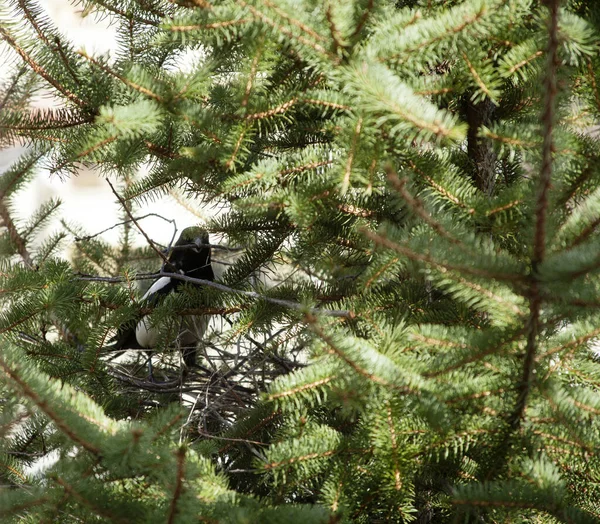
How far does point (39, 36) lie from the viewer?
862mm

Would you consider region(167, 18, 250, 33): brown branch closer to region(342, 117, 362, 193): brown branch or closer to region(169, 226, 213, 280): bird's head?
region(342, 117, 362, 193): brown branch

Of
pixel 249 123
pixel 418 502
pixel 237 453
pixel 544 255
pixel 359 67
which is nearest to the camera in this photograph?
pixel 544 255

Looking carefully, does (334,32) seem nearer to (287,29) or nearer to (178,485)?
(287,29)

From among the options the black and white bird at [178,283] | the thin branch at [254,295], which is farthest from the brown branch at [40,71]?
the black and white bird at [178,283]

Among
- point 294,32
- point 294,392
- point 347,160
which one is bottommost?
point 294,392

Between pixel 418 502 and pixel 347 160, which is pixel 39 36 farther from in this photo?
pixel 418 502

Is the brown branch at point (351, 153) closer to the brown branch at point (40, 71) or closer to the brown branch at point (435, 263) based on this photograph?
the brown branch at point (435, 263)

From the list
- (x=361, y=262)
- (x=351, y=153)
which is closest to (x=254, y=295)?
(x=361, y=262)

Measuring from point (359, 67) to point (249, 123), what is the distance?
206 mm

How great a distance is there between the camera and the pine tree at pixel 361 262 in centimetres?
59

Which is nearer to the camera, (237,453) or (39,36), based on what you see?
(39,36)

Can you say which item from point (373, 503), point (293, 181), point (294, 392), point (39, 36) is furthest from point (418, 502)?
point (39, 36)

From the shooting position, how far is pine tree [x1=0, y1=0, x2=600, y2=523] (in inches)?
23.1

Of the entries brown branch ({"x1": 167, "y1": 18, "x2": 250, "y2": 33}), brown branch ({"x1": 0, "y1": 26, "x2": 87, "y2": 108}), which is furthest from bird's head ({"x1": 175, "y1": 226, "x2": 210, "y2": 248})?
brown branch ({"x1": 167, "y1": 18, "x2": 250, "y2": 33})
